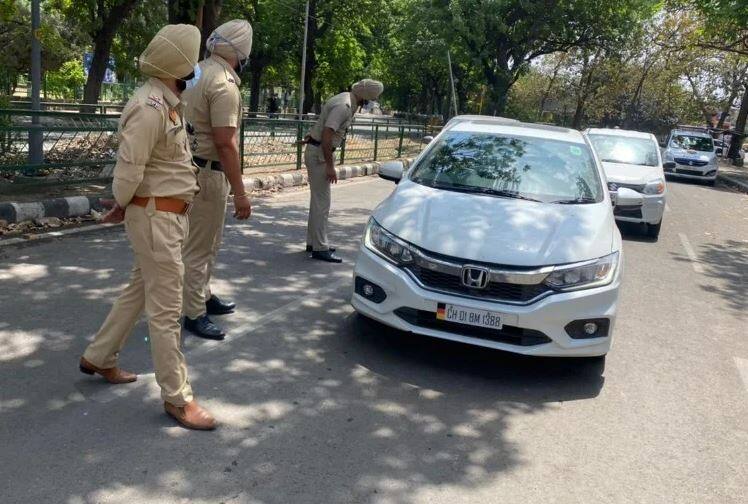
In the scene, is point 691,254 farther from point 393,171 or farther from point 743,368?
point 393,171

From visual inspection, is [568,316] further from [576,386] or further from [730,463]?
[730,463]

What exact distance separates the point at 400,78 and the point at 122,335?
54173 mm

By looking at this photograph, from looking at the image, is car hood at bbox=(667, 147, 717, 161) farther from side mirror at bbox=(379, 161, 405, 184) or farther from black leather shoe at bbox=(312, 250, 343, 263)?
side mirror at bbox=(379, 161, 405, 184)

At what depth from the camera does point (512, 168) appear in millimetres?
5746

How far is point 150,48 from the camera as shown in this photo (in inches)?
133

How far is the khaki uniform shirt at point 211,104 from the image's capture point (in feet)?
14.2

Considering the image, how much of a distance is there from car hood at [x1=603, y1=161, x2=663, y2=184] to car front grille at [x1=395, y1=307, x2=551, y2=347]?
6.80m

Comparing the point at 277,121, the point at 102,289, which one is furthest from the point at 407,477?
the point at 277,121

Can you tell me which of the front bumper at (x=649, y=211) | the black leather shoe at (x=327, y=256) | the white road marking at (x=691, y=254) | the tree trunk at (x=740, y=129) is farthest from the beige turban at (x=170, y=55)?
the tree trunk at (x=740, y=129)

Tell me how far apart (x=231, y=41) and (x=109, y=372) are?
215 cm

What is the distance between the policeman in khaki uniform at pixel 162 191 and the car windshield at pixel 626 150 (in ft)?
31.6

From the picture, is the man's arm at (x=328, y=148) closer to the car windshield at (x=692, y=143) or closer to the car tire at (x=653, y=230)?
the car tire at (x=653, y=230)

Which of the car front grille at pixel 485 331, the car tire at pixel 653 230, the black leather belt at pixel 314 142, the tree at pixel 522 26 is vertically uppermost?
the tree at pixel 522 26

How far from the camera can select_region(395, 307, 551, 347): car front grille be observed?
439 cm
